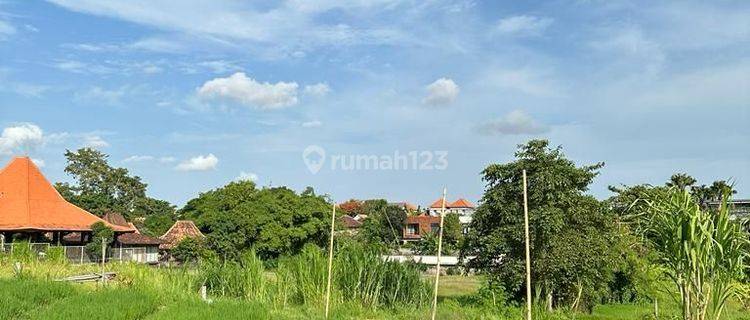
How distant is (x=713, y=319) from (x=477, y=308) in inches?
229

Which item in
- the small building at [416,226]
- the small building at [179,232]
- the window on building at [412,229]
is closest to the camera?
the small building at [179,232]

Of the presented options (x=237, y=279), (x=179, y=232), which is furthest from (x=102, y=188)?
(x=237, y=279)

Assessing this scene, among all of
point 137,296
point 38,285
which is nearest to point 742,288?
point 137,296

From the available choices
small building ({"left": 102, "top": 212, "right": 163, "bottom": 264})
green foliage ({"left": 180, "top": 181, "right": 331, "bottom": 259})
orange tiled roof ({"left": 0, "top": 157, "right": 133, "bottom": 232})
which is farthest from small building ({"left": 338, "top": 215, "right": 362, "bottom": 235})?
orange tiled roof ({"left": 0, "top": 157, "right": 133, "bottom": 232})

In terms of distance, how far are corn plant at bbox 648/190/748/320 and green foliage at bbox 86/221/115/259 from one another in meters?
25.0

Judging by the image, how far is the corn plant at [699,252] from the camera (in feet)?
19.7

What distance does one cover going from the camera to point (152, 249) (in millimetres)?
32906

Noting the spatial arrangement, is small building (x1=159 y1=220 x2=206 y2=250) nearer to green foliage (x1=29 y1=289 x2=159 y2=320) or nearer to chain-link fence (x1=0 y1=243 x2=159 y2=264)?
chain-link fence (x1=0 y1=243 x2=159 y2=264)

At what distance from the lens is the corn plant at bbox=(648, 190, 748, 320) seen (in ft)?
19.7

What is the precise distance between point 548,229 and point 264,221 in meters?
19.7

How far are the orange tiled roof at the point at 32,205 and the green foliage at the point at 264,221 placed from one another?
4.36 metres

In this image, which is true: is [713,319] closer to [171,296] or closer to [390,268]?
[390,268]

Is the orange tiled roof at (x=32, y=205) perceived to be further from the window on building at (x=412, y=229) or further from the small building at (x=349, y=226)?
the window on building at (x=412, y=229)

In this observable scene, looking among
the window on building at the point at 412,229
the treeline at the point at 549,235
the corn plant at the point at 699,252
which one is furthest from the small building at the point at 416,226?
the corn plant at the point at 699,252
